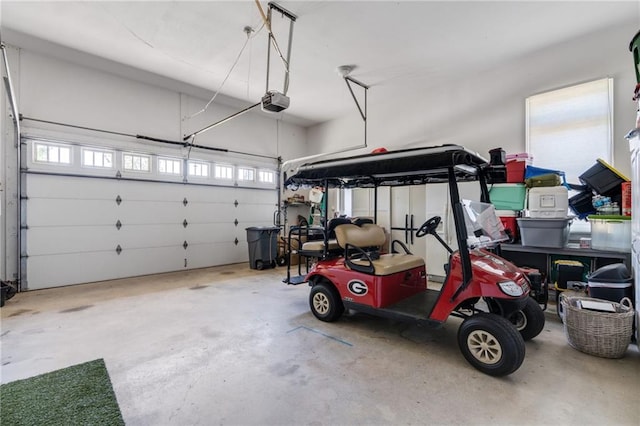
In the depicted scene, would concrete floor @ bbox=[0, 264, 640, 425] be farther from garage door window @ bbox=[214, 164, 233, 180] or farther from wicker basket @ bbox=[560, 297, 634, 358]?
garage door window @ bbox=[214, 164, 233, 180]

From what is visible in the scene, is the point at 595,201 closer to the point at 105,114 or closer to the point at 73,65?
the point at 105,114

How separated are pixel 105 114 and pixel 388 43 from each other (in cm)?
539

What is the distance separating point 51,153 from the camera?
17.0 feet

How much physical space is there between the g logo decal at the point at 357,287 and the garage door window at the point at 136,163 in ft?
17.3

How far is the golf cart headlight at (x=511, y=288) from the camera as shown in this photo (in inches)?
89.6

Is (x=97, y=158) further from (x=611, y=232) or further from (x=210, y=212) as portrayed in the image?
(x=611, y=232)

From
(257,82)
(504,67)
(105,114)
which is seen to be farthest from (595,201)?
(105,114)

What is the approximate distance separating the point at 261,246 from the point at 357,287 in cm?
402

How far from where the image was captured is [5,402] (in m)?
1.97

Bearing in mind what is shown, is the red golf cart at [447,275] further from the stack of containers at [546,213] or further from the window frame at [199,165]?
the window frame at [199,165]

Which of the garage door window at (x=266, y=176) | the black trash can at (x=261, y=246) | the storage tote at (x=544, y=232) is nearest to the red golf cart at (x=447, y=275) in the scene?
the storage tote at (x=544, y=232)

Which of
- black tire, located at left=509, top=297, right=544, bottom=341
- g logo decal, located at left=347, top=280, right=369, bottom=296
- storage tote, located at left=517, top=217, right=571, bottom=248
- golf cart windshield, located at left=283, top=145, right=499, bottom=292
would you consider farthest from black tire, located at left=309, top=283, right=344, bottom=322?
storage tote, located at left=517, top=217, right=571, bottom=248

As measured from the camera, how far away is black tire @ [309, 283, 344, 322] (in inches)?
135

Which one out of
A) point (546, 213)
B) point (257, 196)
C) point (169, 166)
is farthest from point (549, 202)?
point (169, 166)
